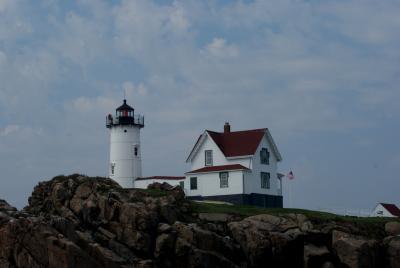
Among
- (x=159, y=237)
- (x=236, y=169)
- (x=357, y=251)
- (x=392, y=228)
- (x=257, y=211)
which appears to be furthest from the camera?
(x=236, y=169)

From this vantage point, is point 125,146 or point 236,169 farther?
point 125,146

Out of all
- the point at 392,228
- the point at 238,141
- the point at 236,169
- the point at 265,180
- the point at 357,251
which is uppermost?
the point at 238,141

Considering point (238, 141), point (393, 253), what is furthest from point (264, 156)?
point (393, 253)

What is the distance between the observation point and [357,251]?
4166cm

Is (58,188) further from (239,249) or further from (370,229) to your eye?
(370,229)

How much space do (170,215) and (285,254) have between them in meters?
6.75

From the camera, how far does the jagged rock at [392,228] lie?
153ft

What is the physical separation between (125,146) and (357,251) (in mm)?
28064

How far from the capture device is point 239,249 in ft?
141

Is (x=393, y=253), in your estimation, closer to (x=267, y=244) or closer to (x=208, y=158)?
(x=267, y=244)

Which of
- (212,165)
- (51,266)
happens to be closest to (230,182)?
(212,165)

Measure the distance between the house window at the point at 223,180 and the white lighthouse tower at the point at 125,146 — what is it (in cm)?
841

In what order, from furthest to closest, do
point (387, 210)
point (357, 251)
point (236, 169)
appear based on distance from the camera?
point (387, 210) < point (236, 169) < point (357, 251)

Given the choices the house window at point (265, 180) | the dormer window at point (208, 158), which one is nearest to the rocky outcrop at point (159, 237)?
the dormer window at point (208, 158)
